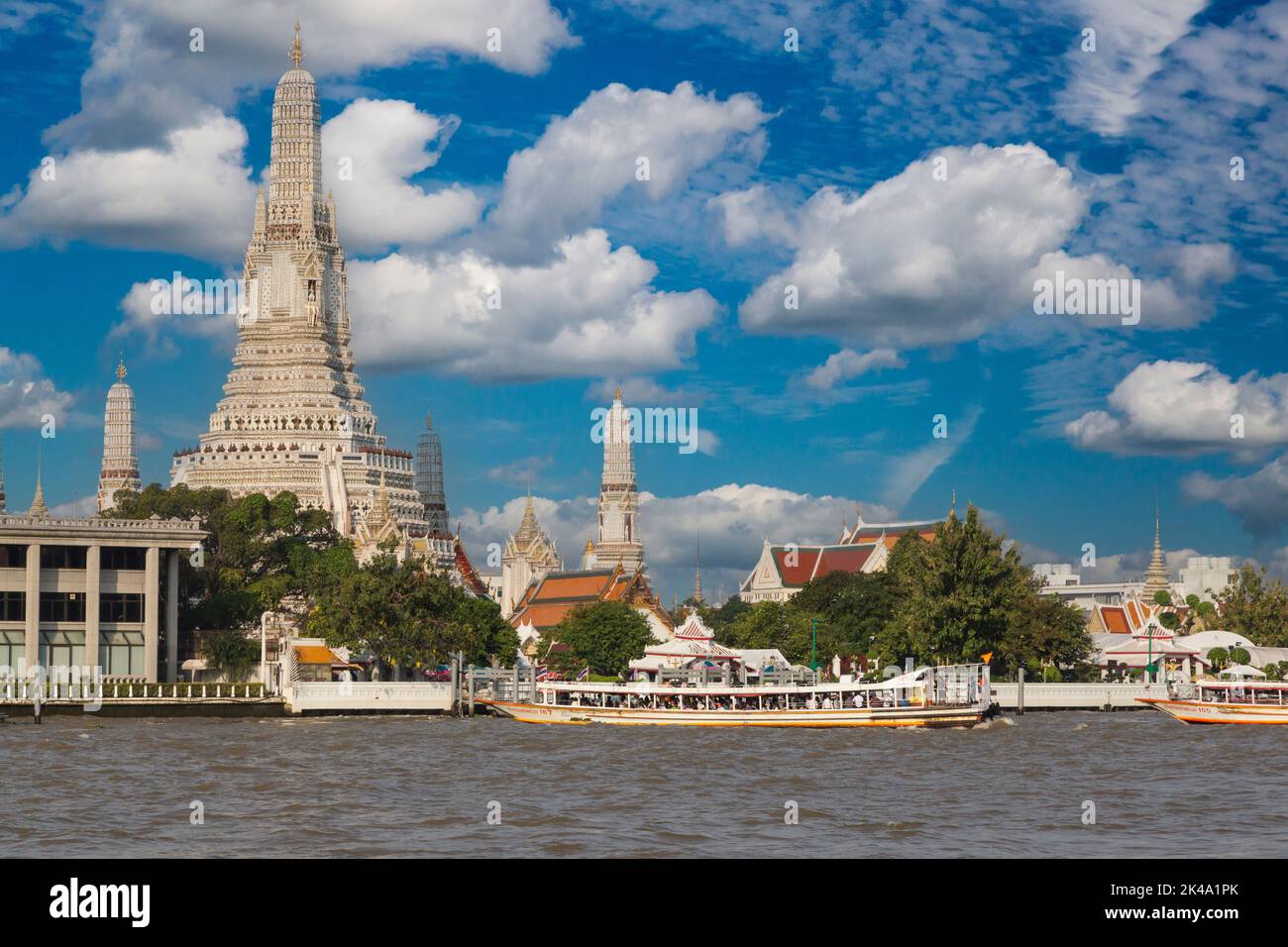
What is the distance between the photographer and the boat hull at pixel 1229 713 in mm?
81125

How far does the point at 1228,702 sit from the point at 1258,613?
36620 millimetres

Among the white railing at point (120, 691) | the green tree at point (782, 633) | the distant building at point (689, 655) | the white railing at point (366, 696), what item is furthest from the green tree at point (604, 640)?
the white railing at point (120, 691)

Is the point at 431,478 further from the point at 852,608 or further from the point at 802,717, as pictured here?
the point at 802,717

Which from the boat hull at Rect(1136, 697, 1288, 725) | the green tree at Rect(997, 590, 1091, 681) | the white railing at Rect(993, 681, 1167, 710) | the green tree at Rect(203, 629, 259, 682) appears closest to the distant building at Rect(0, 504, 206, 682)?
the green tree at Rect(203, 629, 259, 682)

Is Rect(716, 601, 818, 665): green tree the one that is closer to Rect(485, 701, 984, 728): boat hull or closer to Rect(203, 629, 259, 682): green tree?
Rect(485, 701, 984, 728): boat hull

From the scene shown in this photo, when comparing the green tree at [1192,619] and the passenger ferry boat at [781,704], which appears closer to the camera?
the passenger ferry boat at [781,704]

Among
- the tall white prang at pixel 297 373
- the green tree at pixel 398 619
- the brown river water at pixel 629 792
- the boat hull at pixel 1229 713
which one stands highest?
the tall white prang at pixel 297 373

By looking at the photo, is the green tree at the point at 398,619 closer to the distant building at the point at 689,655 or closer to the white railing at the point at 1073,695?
the distant building at the point at 689,655

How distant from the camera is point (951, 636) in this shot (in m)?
94.8

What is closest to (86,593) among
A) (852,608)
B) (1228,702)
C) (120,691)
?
(120,691)

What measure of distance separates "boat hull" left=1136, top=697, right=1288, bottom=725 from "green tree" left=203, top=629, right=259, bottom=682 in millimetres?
44719

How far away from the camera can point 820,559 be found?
184375mm

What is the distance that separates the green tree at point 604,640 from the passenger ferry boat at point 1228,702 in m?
30.9

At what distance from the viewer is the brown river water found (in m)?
34.3
